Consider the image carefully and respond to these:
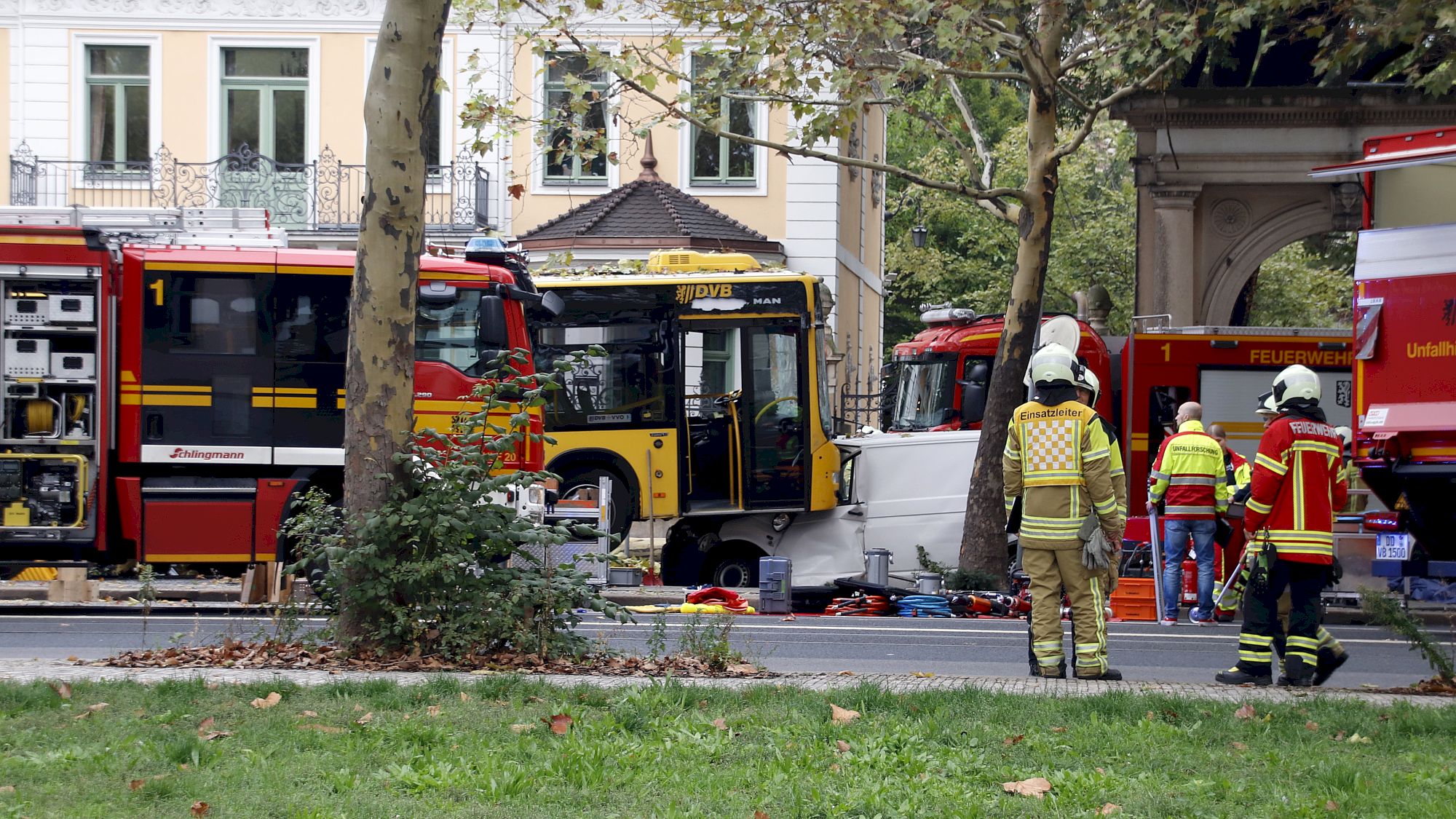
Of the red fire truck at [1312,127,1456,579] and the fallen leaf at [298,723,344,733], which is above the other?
the red fire truck at [1312,127,1456,579]

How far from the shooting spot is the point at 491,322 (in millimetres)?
13594

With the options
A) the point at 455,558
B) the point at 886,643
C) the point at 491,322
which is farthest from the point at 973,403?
the point at 455,558

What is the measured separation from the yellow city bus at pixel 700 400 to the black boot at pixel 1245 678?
26.1ft

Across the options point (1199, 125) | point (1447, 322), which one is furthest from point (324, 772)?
point (1199, 125)

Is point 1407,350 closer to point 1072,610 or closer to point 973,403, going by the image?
point 1072,610

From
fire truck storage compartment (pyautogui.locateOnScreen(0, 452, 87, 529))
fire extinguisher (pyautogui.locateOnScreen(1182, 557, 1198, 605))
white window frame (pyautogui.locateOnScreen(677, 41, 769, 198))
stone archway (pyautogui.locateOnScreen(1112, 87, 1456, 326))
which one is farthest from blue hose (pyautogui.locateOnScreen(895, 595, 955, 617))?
white window frame (pyautogui.locateOnScreen(677, 41, 769, 198))

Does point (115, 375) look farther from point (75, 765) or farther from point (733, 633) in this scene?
point (75, 765)

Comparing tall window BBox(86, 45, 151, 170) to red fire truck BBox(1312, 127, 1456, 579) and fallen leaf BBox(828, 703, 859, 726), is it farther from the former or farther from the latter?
fallen leaf BBox(828, 703, 859, 726)

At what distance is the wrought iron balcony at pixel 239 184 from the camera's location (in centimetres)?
2522

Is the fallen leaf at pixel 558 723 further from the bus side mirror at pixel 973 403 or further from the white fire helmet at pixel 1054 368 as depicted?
the bus side mirror at pixel 973 403

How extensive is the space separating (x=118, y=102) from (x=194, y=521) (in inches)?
585

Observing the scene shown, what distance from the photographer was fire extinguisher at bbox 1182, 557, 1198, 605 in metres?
14.4

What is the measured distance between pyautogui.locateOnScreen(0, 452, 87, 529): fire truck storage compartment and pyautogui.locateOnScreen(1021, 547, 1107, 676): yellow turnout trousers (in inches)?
323

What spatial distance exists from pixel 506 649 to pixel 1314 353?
1365cm
